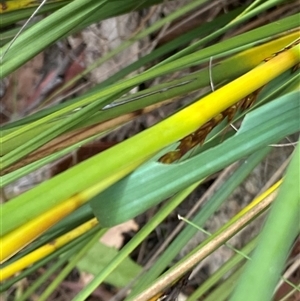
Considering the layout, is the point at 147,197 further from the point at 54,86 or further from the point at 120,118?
the point at 54,86

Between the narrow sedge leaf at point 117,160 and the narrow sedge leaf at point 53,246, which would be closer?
the narrow sedge leaf at point 117,160

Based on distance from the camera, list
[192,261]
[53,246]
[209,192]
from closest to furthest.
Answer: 1. [192,261]
2. [53,246]
3. [209,192]

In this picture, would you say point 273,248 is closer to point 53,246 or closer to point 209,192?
point 53,246

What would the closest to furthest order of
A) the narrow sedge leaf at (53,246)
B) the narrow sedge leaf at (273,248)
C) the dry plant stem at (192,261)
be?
1. the narrow sedge leaf at (273,248)
2. the dry plant stem at (192,261)
3. the narrow sedge leaf at (53,246)

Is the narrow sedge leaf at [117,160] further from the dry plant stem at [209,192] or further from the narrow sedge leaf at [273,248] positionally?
the dry plant stem at [209,192]

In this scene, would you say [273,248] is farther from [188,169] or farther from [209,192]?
[209,192]

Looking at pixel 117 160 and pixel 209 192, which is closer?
pixel 117 160

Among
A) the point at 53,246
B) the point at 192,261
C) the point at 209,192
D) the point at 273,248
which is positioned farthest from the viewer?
the point at 209,192

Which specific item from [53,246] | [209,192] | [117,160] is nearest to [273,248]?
[117,160]

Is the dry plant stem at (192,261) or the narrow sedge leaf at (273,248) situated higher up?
the narrow sedge leaf at (273,248)

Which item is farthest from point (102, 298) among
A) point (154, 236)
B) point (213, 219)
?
point (213, 219)

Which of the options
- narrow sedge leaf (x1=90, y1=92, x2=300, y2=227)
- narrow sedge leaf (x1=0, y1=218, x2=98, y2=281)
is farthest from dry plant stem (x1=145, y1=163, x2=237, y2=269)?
narrow sedge leaf (x1=90, y1=92, x2=300, y2=227)

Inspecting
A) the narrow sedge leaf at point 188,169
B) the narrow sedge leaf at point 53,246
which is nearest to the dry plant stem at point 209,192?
the narrow sedge leaf at point 53,246
